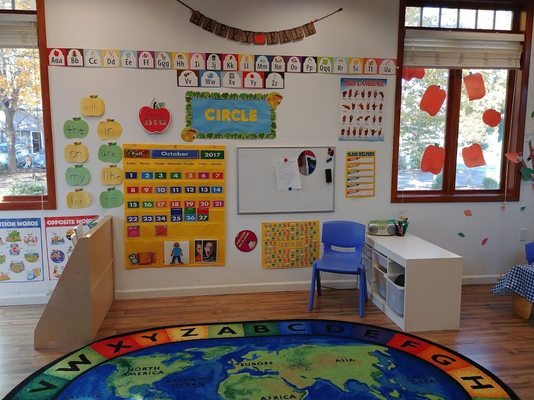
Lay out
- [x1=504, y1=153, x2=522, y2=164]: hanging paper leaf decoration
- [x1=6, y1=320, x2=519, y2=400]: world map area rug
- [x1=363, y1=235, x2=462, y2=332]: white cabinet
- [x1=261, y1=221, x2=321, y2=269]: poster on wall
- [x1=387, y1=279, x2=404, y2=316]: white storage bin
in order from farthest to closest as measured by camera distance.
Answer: [x1=504, y1=153, x2=522, y2=164]: hanging paper leaf decoration < [x1=261, y1=221, x2=321, y2=269]: poster on wall < [x1=387, y1=279, x2=404, y2=316]: white storage bin < [x1=363, y1=235, x2=462, y2=332]: white cabinet < [x1=6, y1=320, x2=519, y2=400]: world map area rug

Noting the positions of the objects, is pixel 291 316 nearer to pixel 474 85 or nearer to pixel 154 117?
pixel 154 117

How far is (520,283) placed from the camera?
3.79 meters

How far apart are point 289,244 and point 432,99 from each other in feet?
6.15

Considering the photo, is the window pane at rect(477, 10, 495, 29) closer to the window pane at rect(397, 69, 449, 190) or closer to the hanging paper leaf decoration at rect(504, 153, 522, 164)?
the window pane at rect(397, 69, 449, 190)

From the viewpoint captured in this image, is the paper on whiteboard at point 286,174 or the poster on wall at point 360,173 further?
the poster on wall at point 360,173

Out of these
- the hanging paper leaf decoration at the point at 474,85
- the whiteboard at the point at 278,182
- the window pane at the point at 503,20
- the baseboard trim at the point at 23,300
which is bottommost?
the baseboard trim at the point at 23,300

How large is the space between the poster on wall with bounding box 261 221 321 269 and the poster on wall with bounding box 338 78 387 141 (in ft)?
2.89

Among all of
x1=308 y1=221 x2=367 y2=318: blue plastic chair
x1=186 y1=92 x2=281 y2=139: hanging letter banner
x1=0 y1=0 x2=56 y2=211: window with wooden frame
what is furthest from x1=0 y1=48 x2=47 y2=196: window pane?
x1=308 y1=221 x2=367 y2=318: blue plastic chair

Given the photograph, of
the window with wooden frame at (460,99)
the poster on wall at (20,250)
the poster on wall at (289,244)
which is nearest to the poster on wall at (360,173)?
the window with wooden frame at (460,99)

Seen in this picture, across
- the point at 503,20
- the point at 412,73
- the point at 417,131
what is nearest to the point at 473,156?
the point at 417,131

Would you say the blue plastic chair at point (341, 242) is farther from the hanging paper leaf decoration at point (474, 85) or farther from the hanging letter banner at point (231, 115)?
the hanging paper leaf decoration at point (474, 85)

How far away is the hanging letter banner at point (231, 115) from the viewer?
406 centimetres

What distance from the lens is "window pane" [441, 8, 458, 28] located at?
4406 mm

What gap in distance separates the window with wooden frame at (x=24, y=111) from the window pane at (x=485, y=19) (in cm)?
378
